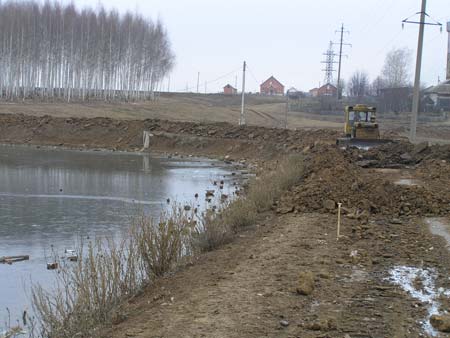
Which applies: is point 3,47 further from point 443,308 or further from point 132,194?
point 443,308

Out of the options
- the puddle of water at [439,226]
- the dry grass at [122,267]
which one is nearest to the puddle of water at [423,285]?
the puddle of water at [439,226]

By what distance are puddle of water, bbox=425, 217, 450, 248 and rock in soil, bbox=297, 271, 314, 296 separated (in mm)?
3376

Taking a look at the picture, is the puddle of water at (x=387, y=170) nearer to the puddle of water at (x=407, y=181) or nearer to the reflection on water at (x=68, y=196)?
the puddle of water at (x=407, y=181)

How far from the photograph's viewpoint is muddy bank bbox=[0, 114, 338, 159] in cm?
4044

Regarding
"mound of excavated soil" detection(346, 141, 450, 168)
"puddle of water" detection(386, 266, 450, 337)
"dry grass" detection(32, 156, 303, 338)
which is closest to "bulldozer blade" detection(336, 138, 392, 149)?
"mound of excavated soil" detection(346, 141, 450, 168)

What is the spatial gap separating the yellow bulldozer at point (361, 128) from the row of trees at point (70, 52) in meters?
49.3

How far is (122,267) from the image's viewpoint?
7.79 metres

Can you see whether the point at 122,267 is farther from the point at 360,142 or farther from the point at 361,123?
the point at 361,123

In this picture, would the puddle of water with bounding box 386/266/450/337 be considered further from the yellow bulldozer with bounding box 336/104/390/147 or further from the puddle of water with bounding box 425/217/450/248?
the yellow bulldozer with bounding box 336/104/390/147

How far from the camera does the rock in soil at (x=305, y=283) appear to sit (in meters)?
6.86

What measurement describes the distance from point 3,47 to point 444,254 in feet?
233

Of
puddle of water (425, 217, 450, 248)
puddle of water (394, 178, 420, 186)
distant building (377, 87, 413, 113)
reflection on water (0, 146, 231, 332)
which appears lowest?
reflection on water (0, 146, 231, 332)

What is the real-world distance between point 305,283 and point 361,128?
25.2m

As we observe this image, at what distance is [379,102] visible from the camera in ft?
263
